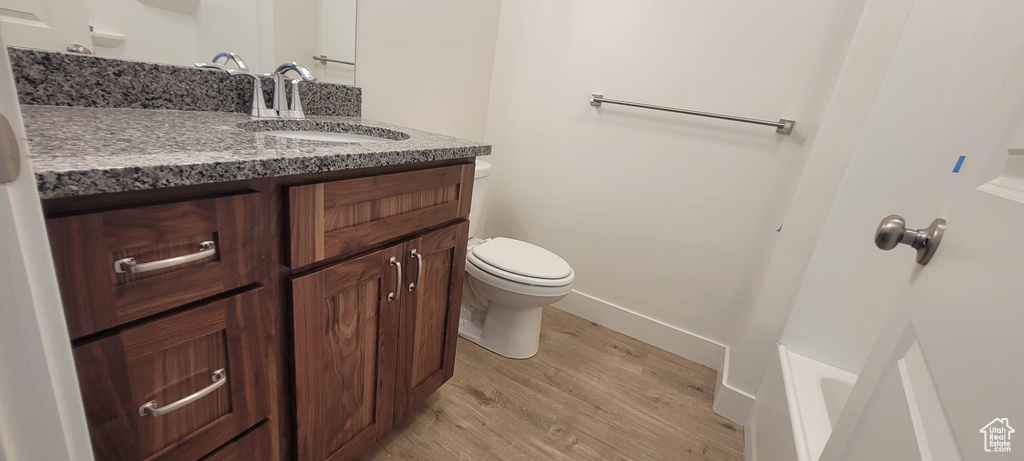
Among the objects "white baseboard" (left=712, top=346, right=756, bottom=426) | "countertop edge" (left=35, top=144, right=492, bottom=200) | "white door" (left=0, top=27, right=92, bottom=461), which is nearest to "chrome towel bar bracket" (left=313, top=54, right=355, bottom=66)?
"countertop edge" (left=35, top=144, right=492, bottom=200)

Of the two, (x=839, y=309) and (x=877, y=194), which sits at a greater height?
(x=877, y=194)

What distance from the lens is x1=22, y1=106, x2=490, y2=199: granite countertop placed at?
0.47 m

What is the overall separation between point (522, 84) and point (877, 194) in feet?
4.74

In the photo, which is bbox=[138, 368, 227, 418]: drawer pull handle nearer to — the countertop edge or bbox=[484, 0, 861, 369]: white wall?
the countertop edge

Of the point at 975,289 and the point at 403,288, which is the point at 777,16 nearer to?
the point at 975,289

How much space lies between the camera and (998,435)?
1.01 ft

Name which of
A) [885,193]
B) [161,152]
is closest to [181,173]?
[161,152]

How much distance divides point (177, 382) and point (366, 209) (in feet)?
1.33

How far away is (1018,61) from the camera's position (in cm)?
46

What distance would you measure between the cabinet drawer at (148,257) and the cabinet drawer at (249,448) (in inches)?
11.7

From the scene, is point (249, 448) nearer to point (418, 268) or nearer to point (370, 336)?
point (370, 336)

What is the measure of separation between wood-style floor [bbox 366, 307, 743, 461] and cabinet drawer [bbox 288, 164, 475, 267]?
0.69 m

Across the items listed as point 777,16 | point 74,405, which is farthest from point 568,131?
point 74,405

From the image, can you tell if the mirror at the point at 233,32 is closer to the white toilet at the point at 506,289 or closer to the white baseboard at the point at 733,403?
the white toilet at the point at 506,289
